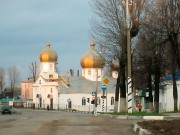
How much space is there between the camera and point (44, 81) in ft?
330

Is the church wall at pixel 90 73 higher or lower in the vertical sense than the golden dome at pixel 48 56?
lower

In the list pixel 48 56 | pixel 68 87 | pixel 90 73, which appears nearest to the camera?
pixel 68 87

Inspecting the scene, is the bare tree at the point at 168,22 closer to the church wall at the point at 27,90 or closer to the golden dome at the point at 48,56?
the golden dome at the point at 48,56

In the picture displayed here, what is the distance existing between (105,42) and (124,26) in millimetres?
2733

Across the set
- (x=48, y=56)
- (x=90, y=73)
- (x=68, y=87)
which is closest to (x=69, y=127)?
(x=68, y=87)

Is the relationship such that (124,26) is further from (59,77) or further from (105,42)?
(59,77)

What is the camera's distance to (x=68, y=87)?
324 feet

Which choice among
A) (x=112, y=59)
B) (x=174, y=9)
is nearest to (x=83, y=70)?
(x=112, y=59)

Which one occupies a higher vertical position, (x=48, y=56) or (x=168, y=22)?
(x=48, y=56)

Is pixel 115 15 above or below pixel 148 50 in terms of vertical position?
above

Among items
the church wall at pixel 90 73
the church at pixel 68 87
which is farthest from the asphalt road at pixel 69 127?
the church wall at pixel 90 73

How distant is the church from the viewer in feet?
315

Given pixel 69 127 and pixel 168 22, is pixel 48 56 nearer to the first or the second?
pixel 168 22

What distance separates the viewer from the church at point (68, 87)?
315 feet
